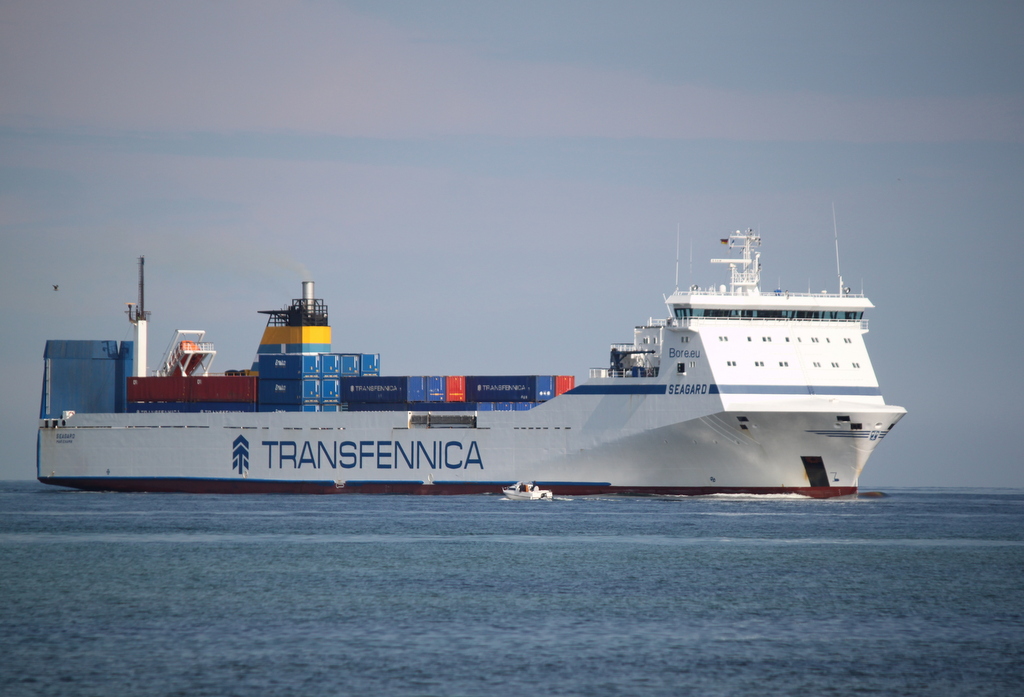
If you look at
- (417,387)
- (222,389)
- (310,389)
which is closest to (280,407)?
(310,389)

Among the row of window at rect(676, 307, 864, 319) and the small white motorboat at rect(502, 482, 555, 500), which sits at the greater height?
the row of window at rect(676, 307, 864, 319)

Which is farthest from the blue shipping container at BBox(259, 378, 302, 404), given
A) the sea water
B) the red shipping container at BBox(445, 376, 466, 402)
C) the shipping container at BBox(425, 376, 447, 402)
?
the sea water

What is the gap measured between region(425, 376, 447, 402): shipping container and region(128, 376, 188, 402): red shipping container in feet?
43.5

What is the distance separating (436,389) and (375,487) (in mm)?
5377

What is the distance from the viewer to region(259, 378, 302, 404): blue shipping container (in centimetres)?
5791

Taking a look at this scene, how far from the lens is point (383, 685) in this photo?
19453mm

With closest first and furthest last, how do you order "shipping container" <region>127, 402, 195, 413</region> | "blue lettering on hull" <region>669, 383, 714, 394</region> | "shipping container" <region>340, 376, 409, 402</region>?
"blue lettering on hull" <region>669, 383, 714, 394</region>, "shipping container" <region>340, 376, 409, 402</region>, "shipping container" <region>127, 402, 195, 413</region>

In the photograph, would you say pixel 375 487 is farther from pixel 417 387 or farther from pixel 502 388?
pixel 502 388

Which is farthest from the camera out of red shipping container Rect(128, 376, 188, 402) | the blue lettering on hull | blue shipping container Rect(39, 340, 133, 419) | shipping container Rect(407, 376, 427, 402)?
blue shipping container Rect(39, 340, 133, 419)

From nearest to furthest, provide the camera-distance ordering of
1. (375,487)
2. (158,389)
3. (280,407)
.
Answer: (375,487) < (280,407) < (158,389)

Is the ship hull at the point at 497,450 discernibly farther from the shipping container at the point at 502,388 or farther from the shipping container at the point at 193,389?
the shipping container at the point at 502,388

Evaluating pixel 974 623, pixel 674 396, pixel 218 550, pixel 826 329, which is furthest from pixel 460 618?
pixel 826 329

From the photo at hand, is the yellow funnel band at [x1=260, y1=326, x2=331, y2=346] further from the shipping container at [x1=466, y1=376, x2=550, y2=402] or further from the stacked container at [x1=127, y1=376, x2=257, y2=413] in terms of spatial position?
the shipping container at [x1=466, y1=376, x2=550, y2=402]

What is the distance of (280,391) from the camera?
5816 cm
